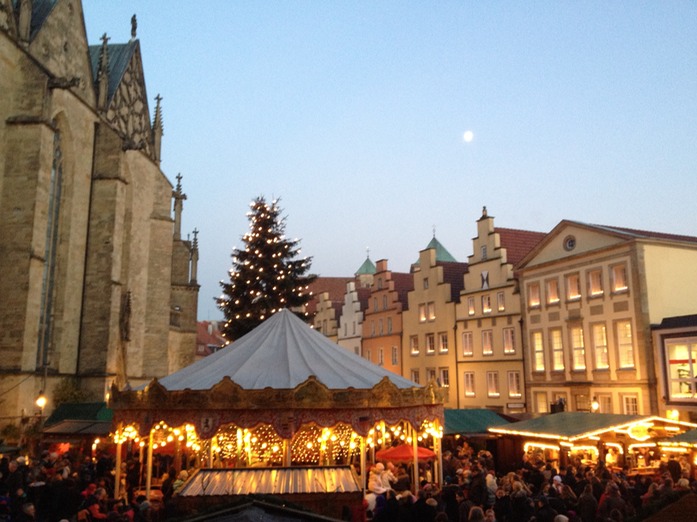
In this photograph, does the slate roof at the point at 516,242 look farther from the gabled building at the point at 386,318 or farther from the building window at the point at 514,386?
the gabled building at the point at 386,318

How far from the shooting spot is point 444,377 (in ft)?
125

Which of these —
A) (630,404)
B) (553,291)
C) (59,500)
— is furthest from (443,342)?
(59,500)

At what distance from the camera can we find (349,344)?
4975cm

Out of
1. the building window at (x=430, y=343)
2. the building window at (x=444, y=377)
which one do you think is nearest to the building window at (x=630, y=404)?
the building window at (x=444, y=377)

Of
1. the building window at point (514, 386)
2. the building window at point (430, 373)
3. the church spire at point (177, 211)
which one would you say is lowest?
the building window at point (514, 386)

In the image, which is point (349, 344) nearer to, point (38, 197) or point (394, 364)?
point (394, 364)

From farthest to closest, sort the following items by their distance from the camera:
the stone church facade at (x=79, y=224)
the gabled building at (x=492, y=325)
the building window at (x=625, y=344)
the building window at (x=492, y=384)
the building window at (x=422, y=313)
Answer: the building window at (x=422, y=313), the building window at (x=492, y=384), the gabled building at (x=492, y=325), the building window at (x=625, y=344), the stone church facade at (x=79, y=224)

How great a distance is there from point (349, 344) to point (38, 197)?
2991 centimetres

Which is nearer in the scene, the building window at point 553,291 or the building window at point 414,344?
the building window at point 553,291

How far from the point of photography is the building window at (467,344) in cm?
3588

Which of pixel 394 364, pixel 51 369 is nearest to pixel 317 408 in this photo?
pixel 51 369

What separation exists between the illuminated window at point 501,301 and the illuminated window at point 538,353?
2.75 metres

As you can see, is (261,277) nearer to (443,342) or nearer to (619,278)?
(443,342)

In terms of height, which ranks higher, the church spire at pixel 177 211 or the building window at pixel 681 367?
the church spire at pixel 177 211
